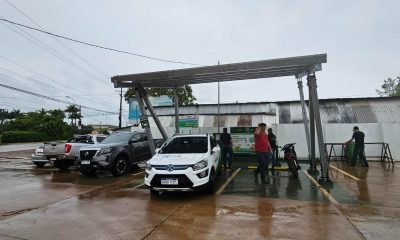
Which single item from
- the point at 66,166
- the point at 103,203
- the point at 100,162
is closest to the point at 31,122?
the point at 66,166

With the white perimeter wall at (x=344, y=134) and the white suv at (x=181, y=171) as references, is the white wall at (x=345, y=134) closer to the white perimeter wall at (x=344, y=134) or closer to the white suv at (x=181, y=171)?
the white perimeter wall at (x=344, y=134)

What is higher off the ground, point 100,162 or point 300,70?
point 300,70

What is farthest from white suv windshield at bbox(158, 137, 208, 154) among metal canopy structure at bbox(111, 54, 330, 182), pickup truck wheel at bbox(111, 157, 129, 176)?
pickup truck wheel at bbox(111, 157, 129, 176)

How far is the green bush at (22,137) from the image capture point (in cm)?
4475

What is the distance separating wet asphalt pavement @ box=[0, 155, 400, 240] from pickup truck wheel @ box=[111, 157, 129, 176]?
1488 mm

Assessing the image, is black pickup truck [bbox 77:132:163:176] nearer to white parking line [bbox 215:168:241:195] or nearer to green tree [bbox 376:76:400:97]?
white parking line [bbox 215:168:241:195]

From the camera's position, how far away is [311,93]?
9414 millimetres

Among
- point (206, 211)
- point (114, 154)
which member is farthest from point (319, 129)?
point (114, 154)

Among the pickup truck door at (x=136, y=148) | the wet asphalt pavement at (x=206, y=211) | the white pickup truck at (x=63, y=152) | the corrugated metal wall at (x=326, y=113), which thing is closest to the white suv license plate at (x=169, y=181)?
the wet asphalt pavement at (x=206, y=211)

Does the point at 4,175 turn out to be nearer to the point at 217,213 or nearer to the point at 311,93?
the point at 217,213

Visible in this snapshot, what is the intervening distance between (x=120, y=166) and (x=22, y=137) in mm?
42867

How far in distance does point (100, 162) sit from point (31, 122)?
169ft

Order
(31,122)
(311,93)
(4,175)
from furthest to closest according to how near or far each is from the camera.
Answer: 1. (31,122)
2. (4,175)
3. (311,93)

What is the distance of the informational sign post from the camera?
14578mm
